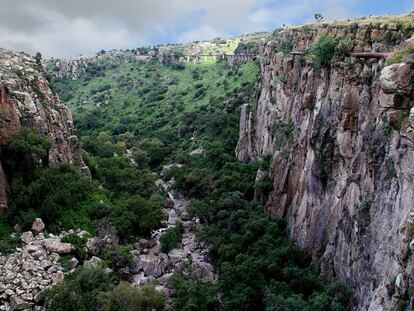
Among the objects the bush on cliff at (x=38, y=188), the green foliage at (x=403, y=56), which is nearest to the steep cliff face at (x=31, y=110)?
the bush on cliff at (x=38, y=188)

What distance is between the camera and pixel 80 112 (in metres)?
153

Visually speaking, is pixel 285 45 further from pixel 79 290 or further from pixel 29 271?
pixel 29 271

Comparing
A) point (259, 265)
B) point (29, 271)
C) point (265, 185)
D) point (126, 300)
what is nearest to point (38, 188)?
point (29, 271)

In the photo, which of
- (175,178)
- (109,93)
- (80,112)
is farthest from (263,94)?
(109,93)

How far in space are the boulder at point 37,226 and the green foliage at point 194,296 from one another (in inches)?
635

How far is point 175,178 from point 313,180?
43842mm

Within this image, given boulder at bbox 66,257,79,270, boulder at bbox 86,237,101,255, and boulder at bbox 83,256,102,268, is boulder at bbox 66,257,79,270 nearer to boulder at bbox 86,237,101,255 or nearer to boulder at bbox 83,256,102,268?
boulder at bbox 83,256,102,268

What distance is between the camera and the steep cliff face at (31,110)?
2172 inches

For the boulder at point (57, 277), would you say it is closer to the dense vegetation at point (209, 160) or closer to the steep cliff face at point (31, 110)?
the dense vegetation at point (209, 160)

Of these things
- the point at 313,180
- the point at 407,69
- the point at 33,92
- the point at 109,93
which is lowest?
the point at 313,180

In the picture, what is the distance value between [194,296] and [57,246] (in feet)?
52.8

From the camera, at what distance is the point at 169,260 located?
56.8m

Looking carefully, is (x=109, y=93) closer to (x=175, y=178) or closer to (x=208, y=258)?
(x=175, y=178)

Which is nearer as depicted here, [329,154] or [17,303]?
[17,303]
